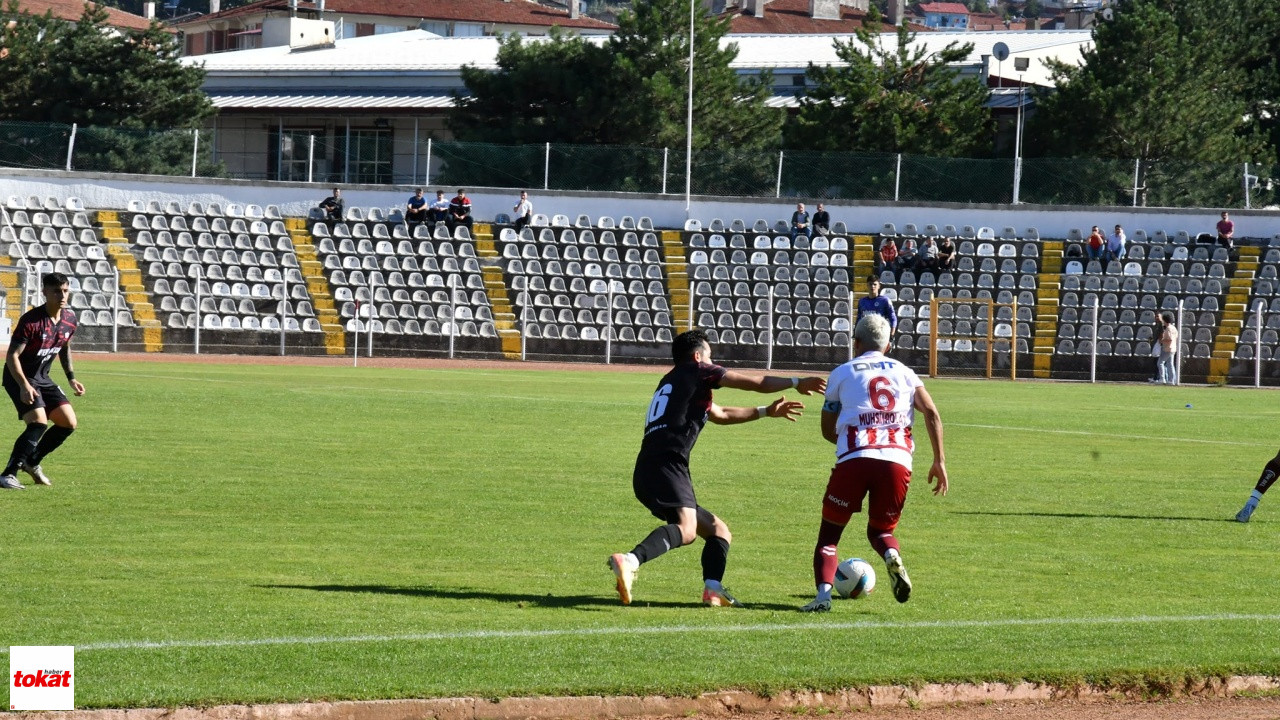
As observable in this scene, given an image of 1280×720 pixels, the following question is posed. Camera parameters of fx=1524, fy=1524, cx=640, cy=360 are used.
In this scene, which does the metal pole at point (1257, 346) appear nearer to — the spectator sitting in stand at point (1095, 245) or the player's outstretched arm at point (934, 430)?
the spectator sitting in stand at point (1095, 245)

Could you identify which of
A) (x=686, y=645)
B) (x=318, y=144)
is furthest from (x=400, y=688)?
(x=318, y=144)

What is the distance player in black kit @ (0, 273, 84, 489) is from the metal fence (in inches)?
1243

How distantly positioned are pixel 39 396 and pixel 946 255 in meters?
31.7

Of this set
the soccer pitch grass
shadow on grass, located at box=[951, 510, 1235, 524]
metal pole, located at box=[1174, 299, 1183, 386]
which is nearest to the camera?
the soccer pitch grass

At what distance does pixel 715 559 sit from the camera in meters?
9.44

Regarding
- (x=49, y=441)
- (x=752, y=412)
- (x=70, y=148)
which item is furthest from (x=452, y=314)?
(x=752, y=412)

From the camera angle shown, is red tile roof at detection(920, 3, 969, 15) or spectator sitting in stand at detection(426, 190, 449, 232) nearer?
spectator sitting in stand at detection(426, 190, 449, 232)

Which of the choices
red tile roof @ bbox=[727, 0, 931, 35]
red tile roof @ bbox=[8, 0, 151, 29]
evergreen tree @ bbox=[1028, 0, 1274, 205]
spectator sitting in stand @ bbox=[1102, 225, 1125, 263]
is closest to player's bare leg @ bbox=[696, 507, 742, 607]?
spectator sitting in stand @ bbox=[1102, 225, 1125, 263]

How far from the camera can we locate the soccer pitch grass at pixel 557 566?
25.6 feet

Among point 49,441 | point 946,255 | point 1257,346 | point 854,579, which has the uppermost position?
point 946,255

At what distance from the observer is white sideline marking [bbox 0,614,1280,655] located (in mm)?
7945

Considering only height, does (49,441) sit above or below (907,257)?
below

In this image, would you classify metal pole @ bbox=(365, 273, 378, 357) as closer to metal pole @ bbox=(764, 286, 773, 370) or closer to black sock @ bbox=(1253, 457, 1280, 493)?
metal pole @ bbox=(764, 286, 773, 370)

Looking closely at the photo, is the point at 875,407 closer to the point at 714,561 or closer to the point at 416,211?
the point at 714,561
